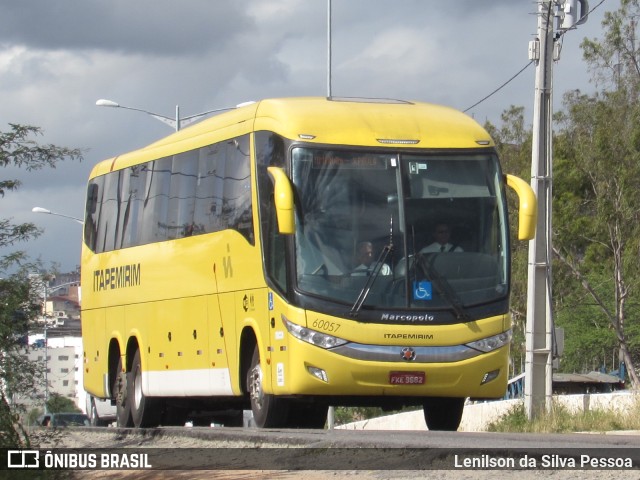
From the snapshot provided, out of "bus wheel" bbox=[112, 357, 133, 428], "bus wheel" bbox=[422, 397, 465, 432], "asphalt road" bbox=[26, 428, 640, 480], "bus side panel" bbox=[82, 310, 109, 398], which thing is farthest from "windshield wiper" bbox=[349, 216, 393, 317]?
"bus side panel" bbox=[82, 310, 109, 398]

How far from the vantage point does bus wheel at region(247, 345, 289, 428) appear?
1633 centimetres

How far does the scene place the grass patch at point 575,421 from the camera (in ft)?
67.6

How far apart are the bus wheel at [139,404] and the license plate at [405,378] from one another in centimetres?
648

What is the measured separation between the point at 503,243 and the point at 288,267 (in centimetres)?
243

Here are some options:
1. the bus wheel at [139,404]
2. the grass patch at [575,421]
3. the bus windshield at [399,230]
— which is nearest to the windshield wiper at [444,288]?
the bus windshield at [399,230]

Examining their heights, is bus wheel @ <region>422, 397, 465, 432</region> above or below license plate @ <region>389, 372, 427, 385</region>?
below

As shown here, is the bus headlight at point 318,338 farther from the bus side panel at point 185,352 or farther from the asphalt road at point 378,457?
the bus side panel at point 185,352

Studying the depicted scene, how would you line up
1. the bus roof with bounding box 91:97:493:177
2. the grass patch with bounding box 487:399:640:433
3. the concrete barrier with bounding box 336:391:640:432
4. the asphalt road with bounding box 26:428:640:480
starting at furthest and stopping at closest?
1. the concrete barrier with bounding box 336:391:640:432
2. the grass patch with bounding box 487:399:640:433
3. the bus roof with bounding box 91:97:493:177
4. the asphalt road with bounding box 26:428:640:480

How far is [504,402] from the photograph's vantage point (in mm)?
30359

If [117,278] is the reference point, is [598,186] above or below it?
above

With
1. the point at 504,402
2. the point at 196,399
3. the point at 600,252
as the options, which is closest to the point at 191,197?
the point at 196,399

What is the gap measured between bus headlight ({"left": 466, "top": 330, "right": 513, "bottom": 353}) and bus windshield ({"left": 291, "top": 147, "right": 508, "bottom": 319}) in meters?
0.36

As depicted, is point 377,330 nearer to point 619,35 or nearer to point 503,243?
point 503,243

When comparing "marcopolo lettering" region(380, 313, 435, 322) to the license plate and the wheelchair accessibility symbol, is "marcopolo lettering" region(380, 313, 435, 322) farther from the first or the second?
the license plate
